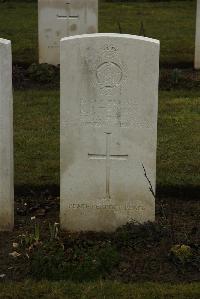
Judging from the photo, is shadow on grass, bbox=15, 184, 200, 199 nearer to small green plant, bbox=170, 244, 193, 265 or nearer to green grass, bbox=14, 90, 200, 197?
green grass, bbox=14, 90, 200, 197

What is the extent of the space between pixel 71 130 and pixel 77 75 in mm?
409

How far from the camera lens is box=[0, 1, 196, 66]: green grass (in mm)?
Answer: 13027

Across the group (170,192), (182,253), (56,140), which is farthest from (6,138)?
(56,140)

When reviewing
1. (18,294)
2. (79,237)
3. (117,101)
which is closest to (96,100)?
(117,101)

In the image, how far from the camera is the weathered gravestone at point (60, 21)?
11.6 meters

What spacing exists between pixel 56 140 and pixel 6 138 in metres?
2.45

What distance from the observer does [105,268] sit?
530 centimetres

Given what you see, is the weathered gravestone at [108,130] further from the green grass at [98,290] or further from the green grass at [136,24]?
the green grass at [136,24]

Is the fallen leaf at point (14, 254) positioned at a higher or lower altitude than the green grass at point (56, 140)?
lower

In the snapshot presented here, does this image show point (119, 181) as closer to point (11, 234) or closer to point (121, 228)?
point (121, 228)

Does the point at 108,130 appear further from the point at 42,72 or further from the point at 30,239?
the point at 42,72

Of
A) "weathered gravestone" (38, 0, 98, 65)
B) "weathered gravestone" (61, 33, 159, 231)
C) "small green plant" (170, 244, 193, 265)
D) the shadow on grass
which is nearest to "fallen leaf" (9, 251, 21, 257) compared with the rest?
"weathered gravestone" (61, 33, 159, 231)

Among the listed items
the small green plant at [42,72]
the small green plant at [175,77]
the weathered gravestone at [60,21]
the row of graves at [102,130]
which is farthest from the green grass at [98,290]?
the weathered gravestone at [60,21]

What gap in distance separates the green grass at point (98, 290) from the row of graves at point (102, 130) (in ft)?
2.89
